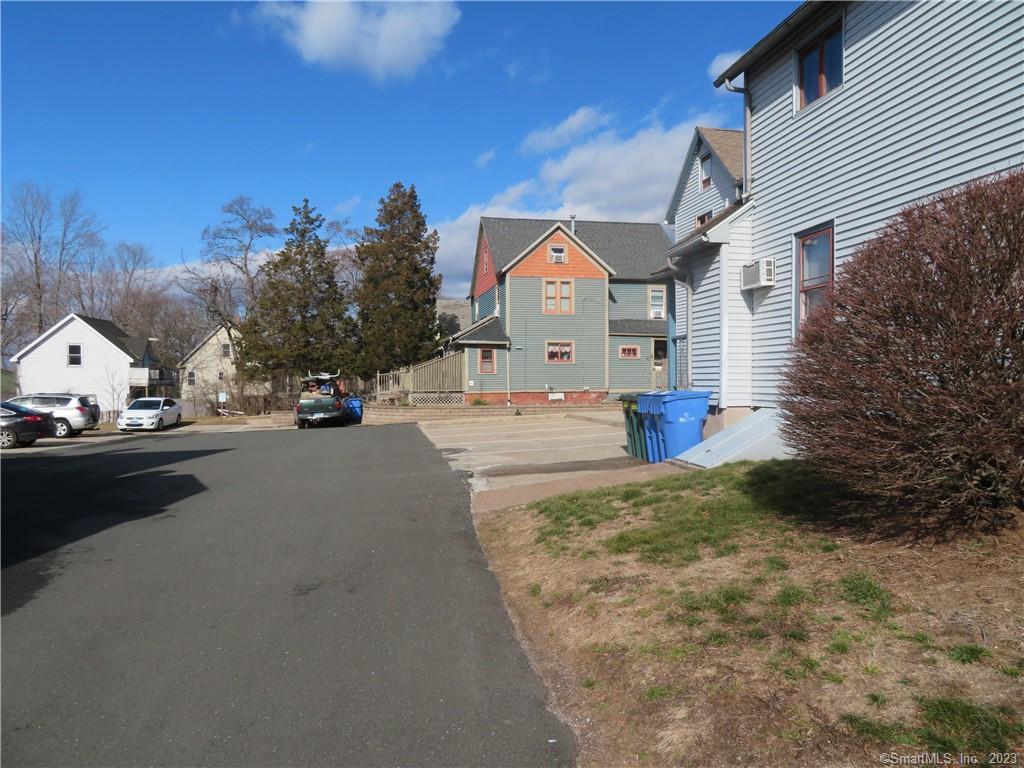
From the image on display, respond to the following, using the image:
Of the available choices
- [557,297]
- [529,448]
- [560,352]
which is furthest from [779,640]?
[557,297]

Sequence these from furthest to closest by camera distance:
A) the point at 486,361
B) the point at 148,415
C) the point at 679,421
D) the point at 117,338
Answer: the point at 117,338 < the point at 486,361 < the point at 148,415 < the point at 679,421

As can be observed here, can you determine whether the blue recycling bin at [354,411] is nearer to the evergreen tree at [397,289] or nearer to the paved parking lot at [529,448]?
the evergreen tree at [397,289]

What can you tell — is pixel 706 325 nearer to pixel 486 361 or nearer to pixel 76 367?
pixel 486 361

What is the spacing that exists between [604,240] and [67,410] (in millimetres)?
26898

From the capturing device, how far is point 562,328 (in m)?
35.0

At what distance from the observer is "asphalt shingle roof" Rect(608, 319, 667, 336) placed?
35.5 meters

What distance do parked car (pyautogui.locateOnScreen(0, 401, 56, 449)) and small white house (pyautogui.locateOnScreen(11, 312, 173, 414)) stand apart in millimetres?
24467

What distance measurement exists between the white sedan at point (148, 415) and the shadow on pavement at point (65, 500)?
13159 mm

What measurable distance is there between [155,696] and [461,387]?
29.6 meters

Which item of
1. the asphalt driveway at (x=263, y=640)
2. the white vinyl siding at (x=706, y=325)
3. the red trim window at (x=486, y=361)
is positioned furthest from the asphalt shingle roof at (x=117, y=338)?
the white vinyl siding at (x=706, y=325)

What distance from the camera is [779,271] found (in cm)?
1217

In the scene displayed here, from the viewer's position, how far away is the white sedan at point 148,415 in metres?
32.4

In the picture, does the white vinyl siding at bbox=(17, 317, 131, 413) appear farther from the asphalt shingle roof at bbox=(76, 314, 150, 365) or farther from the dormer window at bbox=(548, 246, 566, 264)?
the dormer window at bbox=(548, 246, 566, 264)

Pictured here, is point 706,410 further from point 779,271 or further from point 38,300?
point 38,300
